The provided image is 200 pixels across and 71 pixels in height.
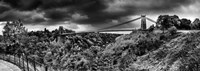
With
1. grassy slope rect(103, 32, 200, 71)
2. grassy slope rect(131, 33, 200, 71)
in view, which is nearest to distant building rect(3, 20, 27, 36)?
grassy slope rect(103, 32, 200, 71)

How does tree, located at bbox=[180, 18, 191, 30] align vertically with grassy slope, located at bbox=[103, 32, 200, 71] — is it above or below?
above

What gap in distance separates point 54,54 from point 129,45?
1955 centimetres

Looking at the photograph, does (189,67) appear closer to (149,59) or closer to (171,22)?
(149,59)

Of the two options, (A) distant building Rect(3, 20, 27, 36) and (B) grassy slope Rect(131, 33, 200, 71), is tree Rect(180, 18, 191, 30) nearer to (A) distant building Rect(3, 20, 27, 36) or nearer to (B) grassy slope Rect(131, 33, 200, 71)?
(B) grassy slope Rect(131, 33, 200, 71)

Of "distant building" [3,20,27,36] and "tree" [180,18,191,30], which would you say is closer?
"tree" [180,18,191,30]

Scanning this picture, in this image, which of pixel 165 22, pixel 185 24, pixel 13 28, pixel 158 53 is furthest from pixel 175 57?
pixel 13 28

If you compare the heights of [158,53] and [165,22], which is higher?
[165,22]

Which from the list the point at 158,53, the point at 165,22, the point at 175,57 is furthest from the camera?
the point at 165,22

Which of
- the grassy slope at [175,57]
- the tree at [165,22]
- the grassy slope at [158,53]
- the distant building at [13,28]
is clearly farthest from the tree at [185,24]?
the distant building at [13,28]

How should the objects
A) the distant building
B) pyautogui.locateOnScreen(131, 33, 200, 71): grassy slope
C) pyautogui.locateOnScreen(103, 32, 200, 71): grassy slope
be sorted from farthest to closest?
the distant building → pyautogui.locateOnScreen(103, 32, 200, 71): grassy slope → pyautogui.locateOnScreen(131, 33, 200, 71): grassy slope

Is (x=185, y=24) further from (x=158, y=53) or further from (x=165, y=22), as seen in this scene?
(x=158, y=53)

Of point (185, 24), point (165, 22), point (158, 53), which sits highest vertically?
point (165, 22)

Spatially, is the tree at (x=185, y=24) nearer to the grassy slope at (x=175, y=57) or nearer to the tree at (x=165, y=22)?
the tree at (x=165, y=22)

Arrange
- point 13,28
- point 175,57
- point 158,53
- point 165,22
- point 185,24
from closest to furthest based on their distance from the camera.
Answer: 1. point 175,57
2. point 158,53
3. point 165,22
4. point 185,24
5. point 13,28
